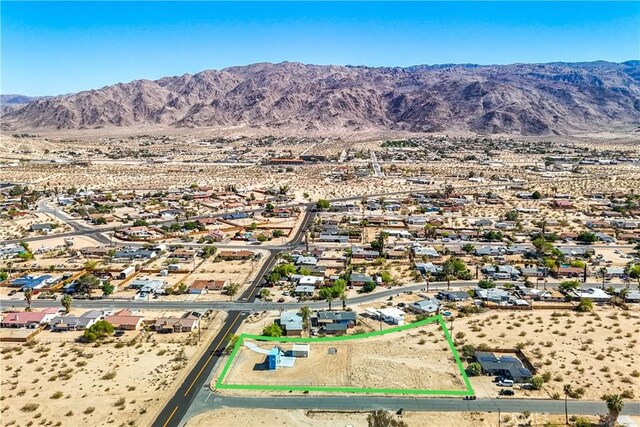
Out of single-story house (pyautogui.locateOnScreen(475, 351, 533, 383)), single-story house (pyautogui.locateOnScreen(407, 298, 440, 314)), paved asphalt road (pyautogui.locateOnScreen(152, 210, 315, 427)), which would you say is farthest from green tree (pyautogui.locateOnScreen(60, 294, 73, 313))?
single-story house (pyautogui.locateOnScreen(475, 351, 533, 383))

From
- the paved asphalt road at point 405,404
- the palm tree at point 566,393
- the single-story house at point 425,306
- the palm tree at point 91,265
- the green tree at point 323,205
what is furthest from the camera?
the green tree at point 323,205

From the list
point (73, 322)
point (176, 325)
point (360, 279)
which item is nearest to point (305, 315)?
point (176, 325)

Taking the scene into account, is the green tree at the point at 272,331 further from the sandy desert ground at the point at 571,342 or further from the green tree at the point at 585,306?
the green tree at the point at 585,306

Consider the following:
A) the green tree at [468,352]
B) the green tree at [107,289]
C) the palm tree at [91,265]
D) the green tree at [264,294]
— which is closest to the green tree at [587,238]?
the green tree at [468,352]

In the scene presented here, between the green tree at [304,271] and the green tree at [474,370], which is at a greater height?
the green tree at [304,271]

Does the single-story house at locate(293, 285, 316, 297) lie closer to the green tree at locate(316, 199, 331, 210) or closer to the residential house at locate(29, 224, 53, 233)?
the green tree at locate(316, 199, 331, 210)

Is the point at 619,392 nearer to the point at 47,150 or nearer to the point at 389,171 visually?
the point at 389,171
